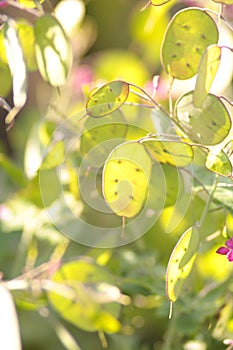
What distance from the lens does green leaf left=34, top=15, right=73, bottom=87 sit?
2.26 ft

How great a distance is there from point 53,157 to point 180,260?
0.98 feet

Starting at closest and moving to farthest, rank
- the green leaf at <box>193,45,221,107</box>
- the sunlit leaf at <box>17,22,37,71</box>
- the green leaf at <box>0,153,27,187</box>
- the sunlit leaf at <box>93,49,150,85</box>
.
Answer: the green leaf at <box>193,45,221,107</box>
the sunlit leaf at <box>17,22,37,71</box>
the green leaf at <box>0,153,27,187</box>
the sunlit leaf at <box>93,49,150,85</box>

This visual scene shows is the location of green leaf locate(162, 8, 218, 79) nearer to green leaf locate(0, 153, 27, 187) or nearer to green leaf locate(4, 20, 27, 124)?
green leaf locate(4, 20, 27, 124)

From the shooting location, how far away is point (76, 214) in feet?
3.00

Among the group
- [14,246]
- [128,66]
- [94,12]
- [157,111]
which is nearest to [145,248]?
[14,246]

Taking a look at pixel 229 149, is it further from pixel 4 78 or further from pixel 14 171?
pixel 14 171

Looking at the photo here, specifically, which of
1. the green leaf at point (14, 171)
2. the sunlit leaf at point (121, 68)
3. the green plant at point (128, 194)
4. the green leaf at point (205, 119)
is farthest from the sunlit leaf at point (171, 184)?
the sunlit leaf at point (121, 68)

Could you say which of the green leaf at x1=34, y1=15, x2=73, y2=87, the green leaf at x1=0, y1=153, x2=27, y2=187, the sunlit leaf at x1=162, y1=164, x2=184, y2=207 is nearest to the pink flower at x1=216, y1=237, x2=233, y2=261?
the sunlit leaf at x1=162, y1=164, x2=184, y2=207

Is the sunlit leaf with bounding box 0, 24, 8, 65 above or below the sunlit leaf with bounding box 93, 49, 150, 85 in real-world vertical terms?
above

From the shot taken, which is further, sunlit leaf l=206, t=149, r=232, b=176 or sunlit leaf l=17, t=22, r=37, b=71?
sunlit leaf l=17, t=22, r=37, b=71

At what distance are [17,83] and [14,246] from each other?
0.51m

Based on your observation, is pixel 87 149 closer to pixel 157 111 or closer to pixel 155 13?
pixel 157 111

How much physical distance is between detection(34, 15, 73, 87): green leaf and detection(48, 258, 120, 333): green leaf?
0.68 ft

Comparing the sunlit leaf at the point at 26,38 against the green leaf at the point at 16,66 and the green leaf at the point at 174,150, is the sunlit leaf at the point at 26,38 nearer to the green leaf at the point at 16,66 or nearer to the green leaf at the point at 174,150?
the green leaf at the point at 16,66
